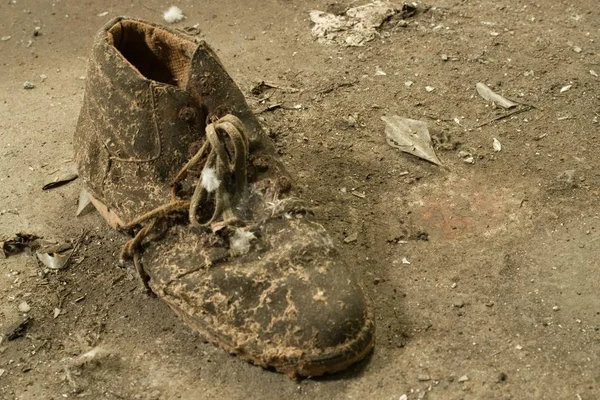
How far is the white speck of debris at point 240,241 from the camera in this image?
5.66 feet

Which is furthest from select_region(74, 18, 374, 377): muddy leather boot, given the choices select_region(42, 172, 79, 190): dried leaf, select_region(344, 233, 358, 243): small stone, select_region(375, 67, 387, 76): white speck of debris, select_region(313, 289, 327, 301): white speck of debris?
select_region(375, 67, 387, 76): white speck of debris

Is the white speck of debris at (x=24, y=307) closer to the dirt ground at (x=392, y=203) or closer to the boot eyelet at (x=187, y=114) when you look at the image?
the dirt ground at (x=392, y=203)

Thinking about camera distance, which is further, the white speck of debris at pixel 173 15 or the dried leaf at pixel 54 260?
the white speck of debris at pixel 173 15

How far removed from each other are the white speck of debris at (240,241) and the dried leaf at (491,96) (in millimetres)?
1128

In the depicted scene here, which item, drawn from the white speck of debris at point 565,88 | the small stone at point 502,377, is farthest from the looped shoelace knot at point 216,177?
the white speck of debris at point 565,88

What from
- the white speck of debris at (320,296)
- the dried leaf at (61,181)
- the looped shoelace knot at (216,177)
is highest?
the looped shoelace knot at (216,177)

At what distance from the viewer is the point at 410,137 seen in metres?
2.38

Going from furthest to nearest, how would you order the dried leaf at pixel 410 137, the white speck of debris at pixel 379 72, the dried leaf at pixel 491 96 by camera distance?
the white speck of debris at pixel 379 72 → the dried leaf at pixel 491 96 → the dried leaf at pixel 410 137

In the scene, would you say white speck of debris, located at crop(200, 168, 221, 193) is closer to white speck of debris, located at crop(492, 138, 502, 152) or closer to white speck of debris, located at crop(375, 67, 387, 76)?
white speck of debris, located at crop(492, 138, 502, 152)

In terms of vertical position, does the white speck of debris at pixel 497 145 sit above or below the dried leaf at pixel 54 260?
below

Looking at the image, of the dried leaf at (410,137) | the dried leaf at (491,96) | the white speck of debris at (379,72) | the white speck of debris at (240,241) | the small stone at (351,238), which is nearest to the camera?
the white speck of debris at (240,241)

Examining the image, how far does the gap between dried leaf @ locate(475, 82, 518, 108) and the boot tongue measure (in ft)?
3.17

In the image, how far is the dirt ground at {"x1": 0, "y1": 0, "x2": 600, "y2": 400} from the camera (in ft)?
5.54

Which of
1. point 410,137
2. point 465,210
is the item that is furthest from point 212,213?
point 410,137
